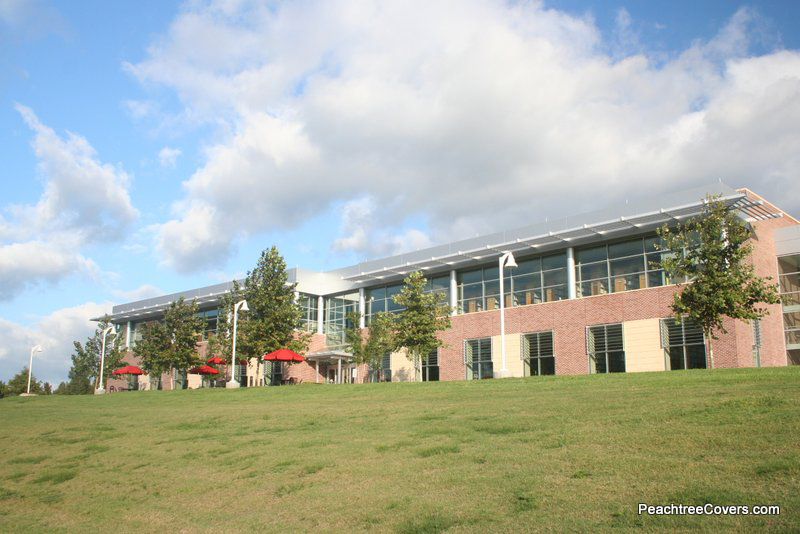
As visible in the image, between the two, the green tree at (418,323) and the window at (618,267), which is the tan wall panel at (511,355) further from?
the green tree at (418,323)

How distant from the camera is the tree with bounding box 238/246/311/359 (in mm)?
41250

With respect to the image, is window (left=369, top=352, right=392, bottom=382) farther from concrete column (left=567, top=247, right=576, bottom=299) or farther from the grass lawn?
the grass lawn

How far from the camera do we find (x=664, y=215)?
33312 millimetres

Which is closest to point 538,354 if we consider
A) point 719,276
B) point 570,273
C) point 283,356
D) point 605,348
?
point 605,348

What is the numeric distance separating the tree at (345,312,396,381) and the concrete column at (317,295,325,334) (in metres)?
6.74

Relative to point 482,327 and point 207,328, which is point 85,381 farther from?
point 482,327

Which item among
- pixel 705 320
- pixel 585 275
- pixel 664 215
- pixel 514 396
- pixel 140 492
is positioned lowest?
pixel 140 492

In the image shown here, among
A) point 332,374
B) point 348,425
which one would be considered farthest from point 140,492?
point 332,374

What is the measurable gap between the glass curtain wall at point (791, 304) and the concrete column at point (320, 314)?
109 feet

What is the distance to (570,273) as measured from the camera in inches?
1497

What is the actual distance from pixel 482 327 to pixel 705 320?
710 inches

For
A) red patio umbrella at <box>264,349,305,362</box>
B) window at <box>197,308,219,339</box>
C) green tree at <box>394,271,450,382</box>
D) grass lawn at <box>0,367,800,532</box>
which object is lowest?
grass lawn at <box>0,367,800,532</box>

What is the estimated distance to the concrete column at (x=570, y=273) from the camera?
3791cm

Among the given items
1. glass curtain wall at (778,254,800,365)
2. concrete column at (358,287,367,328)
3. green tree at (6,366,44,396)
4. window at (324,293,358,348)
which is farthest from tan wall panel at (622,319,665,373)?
green tree at (6,366,44,396)
